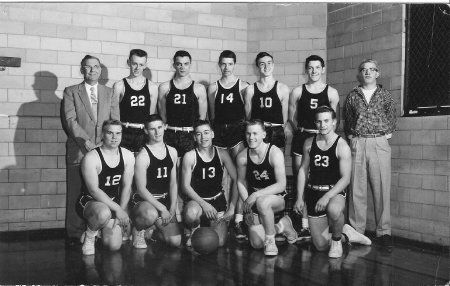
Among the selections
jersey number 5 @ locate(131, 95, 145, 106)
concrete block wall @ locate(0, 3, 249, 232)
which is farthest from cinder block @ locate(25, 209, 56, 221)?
jersey number 5 @ locate(131, 95, 145, 106)

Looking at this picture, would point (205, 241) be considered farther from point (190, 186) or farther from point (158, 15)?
point (158, 15)

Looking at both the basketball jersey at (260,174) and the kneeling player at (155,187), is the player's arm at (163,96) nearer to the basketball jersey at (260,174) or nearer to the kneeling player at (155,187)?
the kneeling player at (155,187)

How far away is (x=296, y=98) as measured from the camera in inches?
206

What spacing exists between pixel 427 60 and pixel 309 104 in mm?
1341

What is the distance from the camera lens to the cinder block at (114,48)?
601 cm

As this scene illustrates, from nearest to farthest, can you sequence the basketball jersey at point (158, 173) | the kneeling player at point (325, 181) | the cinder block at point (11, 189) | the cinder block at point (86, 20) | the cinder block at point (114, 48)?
the kneeling player at point (325, 181) < the basketball jersey at point (158, 173) < the cinder block at point (11, 189) < the cinder block at point (86, 20) < the cinder block at point (114, 48)

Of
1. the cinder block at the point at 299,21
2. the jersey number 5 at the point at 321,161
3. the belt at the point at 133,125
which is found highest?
the cinder block at the point at 299,21

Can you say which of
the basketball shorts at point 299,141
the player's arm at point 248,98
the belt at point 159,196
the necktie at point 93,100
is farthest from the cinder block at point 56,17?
the basketball shorts at point 299,141

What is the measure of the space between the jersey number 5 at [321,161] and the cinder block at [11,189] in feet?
11.1

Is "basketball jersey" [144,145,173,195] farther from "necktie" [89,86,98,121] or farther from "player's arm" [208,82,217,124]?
"player's arm" [208,82,217,124]

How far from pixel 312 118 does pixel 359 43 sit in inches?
55.3

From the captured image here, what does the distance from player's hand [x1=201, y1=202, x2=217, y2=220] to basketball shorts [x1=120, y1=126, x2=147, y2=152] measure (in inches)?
39.4

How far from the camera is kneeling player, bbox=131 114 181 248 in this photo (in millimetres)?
4738

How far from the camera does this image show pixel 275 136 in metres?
5.18
